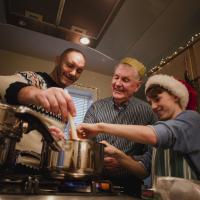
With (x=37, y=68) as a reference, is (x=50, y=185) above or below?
below

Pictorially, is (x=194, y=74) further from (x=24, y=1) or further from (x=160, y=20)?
(x=24, y=1)

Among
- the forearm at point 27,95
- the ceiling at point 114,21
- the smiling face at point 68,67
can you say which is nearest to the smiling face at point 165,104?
the ceiling at point 114,21

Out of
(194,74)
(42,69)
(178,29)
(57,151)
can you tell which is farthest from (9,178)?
(42,69)

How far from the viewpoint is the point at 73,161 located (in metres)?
0.59

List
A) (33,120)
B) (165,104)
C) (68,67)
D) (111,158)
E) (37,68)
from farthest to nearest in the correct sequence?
(37,68), (68,67), (165,104), (111,158), (33,120)

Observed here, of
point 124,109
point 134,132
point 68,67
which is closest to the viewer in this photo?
point 134,132

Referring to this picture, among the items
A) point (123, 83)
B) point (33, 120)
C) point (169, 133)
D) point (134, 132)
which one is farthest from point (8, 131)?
point (123, 83)

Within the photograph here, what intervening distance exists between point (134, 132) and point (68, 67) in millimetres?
640

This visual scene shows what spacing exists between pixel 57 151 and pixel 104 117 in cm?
80

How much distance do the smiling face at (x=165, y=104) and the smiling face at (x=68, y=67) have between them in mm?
470

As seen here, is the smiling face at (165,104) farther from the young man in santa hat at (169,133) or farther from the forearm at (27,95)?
the forearm at (27,95)

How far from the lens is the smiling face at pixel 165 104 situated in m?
1.01

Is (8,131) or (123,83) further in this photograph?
(123,83)

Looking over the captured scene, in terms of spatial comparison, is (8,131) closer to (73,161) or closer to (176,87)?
(73,161)
